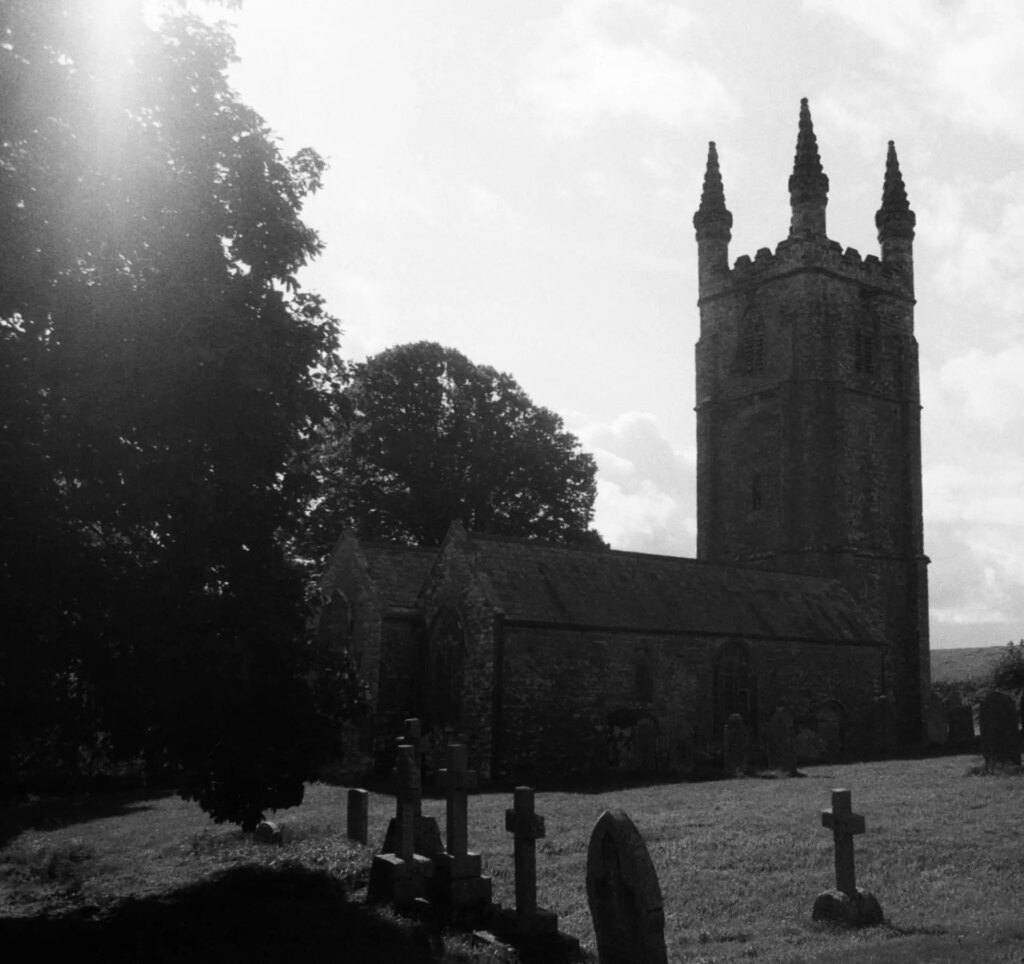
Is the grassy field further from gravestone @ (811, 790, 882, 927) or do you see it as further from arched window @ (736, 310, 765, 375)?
arched window @ (736, 310, 765, 375)

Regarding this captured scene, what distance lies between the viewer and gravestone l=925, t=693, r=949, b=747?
1265 inches

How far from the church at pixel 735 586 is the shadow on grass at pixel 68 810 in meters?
5.66

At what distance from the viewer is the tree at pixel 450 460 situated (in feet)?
139

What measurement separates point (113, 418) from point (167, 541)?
1.81 metres

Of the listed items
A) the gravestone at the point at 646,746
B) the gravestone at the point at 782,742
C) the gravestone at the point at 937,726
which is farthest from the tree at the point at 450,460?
the gravestone at the point at 782,742

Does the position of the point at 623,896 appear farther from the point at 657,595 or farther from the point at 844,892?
the point at 657,595

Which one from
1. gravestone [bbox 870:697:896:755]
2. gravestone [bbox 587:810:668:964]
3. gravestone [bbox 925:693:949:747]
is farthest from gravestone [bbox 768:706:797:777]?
gravestone [bbox 587:810:668:964]

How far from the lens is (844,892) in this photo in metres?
10.1

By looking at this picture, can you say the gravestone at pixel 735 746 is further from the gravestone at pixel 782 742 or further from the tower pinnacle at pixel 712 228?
the tower pinnacle at pixel 712 228

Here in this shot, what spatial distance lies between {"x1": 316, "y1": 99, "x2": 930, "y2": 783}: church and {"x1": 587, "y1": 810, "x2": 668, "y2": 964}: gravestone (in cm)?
1186

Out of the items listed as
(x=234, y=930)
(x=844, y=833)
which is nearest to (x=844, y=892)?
(x=844, y=833)

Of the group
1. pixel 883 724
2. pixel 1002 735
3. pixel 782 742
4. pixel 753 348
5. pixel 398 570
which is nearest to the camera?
pixel 1002 735

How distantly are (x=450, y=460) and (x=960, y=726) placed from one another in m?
20.4

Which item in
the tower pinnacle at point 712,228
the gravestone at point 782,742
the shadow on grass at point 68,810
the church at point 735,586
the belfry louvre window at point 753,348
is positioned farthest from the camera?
the tower pinnacle at point 712,228
